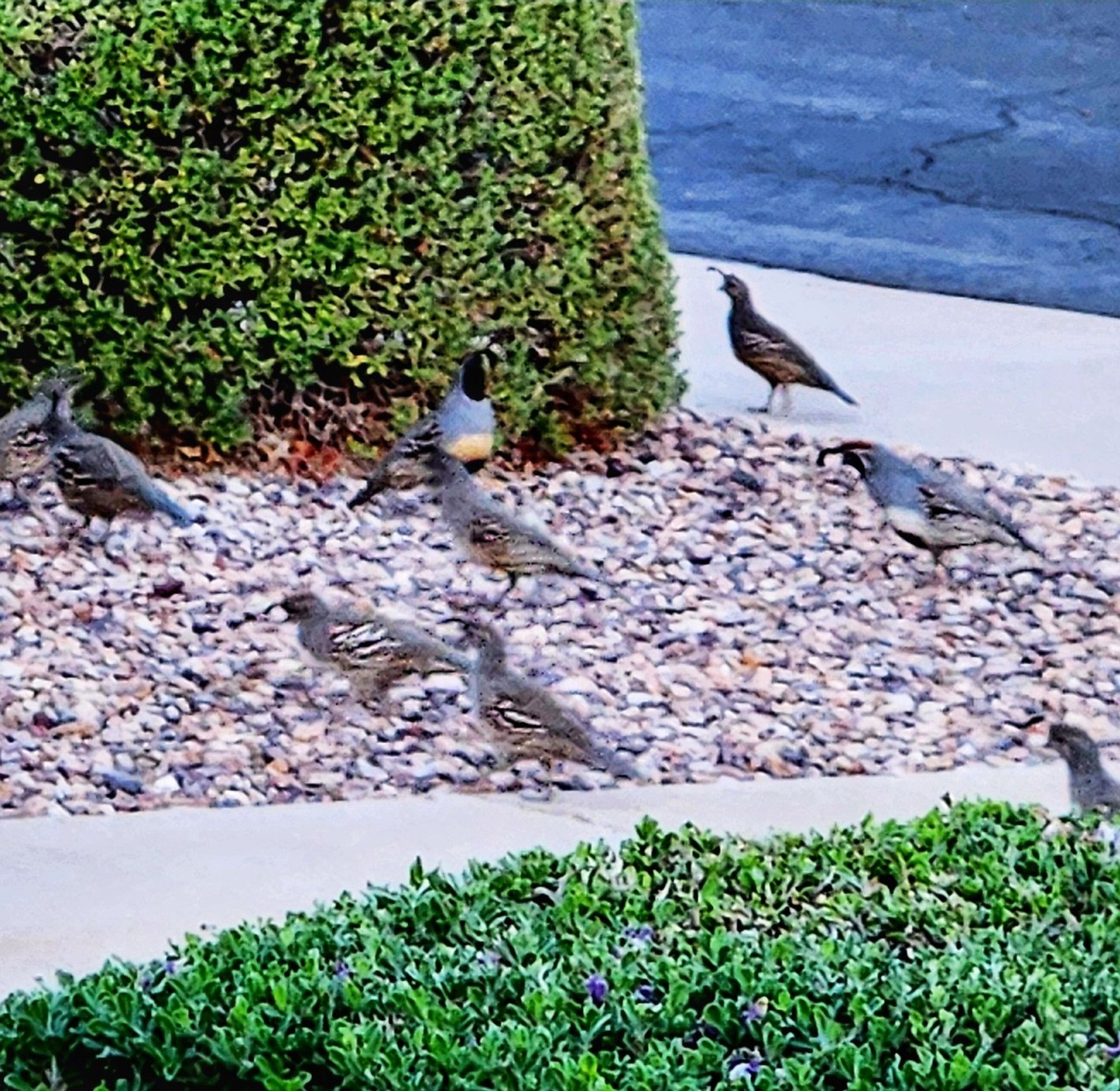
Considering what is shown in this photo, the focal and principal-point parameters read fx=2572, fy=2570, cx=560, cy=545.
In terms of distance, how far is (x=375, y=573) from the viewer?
8172 millimetres

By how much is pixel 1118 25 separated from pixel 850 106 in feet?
8.37

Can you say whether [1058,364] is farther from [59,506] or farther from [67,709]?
[67,709]

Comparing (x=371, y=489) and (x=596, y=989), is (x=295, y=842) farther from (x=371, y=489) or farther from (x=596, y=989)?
(x=371, y=489)

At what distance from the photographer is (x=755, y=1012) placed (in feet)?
12.2

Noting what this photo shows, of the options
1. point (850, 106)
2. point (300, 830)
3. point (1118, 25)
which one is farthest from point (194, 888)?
point (1118, 25)

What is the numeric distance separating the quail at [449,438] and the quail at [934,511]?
130 cm

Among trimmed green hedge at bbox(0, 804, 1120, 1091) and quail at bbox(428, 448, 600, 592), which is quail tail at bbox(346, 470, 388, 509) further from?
trimmed green hedge at bbox(0, 804, 1120, 1091)

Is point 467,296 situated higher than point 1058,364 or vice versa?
point 467,296

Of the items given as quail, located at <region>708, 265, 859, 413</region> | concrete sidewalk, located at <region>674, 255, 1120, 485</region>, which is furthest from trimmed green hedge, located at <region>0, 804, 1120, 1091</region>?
quail, located at <region>708, 265, 859, 413</region>

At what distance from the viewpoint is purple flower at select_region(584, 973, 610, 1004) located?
380 cm

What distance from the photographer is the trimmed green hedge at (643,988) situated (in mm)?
3555

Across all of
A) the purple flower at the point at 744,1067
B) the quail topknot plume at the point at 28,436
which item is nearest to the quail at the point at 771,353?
the quail topknot plume at the point at 28,436

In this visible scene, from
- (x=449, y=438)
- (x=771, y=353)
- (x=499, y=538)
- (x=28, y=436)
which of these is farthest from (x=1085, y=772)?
(x=771, y=353)

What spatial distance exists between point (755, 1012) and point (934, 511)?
15.4 ft
